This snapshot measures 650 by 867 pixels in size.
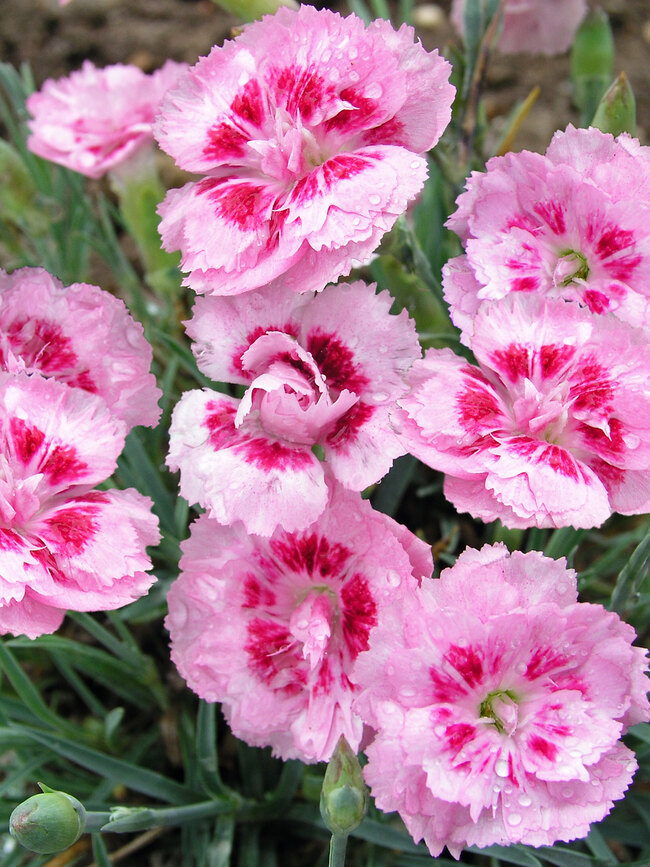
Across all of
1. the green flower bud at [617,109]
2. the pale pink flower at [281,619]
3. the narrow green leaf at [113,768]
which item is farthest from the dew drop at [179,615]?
the green flower bud at [617,109]

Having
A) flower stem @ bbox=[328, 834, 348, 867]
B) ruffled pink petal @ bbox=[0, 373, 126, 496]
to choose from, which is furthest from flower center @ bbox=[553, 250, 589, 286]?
flower stem @ bbox=[328, 834, 348, 867]

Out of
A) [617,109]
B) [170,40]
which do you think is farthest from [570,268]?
[170,40]

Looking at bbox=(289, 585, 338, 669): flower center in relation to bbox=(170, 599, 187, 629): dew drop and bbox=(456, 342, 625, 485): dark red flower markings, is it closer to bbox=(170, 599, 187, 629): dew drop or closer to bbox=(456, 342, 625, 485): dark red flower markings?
bbox=(170, 599, 187, 629): dew drop

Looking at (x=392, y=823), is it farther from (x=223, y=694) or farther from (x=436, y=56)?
(x=436, y=56)

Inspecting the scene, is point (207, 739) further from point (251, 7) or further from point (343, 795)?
point (251, 7)

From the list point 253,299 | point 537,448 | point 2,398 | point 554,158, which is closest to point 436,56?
point 554,158
